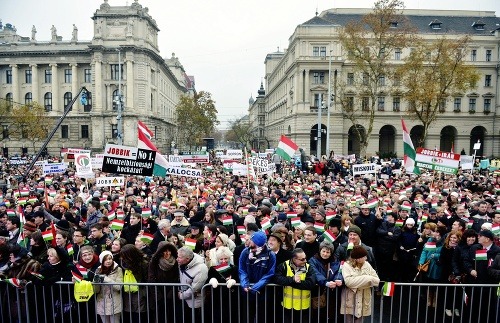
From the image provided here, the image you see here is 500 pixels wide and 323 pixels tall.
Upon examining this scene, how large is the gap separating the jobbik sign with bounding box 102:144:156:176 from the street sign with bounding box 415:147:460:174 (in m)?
10.5

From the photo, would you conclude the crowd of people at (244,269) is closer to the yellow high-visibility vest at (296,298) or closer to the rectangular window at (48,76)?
the yellow high-visibility vest at (296,298)

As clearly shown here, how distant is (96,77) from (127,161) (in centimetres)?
5701

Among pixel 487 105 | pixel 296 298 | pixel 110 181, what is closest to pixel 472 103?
pixel 487 105

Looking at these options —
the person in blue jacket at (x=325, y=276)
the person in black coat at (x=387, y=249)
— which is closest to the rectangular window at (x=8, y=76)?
the person in black coat at (x=387, y=249)

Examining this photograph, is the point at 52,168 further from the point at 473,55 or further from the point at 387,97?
the point at 473,55

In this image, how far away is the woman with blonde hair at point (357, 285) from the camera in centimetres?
517

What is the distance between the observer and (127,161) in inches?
410

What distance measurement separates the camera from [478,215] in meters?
9.52

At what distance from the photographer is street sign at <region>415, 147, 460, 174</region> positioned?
583 inches

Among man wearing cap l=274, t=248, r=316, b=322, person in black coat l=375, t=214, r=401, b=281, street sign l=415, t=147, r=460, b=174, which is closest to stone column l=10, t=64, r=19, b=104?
street sign l=415, t=147, r=460, b=174

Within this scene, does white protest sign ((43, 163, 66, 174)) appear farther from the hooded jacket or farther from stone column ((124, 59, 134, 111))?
stone column ((124, 59, 134, 111))

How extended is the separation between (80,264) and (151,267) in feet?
3.47

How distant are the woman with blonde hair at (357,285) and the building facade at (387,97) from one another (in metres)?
49.3

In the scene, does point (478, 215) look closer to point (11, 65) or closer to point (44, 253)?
point (44, 253)
